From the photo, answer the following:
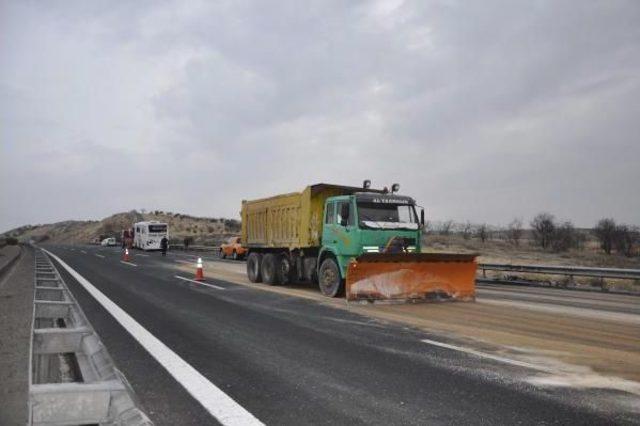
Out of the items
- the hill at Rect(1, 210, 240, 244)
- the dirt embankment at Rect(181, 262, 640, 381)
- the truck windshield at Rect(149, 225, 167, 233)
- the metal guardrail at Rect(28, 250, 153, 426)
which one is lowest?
the dirt embankment at Rect(181, 262, 640, 381)

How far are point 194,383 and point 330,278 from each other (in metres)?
8.69

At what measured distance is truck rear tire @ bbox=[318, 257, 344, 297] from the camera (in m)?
13.9

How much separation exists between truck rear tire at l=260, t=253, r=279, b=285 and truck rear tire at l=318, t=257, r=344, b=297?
3.29 m

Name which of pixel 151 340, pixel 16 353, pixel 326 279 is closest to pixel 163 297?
pixel 326 279

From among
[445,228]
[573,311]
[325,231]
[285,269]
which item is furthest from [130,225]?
[573,311]

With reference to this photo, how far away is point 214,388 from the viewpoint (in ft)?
18.2

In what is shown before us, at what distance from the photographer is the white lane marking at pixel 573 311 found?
429 inches

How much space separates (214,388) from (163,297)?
29.0ft

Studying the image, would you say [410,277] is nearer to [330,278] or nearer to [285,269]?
[330,278]

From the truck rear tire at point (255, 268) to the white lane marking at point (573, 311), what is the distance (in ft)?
26.2

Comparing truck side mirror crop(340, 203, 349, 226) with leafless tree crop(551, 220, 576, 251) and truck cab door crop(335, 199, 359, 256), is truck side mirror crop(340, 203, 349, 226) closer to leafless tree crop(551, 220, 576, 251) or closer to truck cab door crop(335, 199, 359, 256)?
truck cab door crop(335, 199, 359, 256)

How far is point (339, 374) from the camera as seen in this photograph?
20.0 feet

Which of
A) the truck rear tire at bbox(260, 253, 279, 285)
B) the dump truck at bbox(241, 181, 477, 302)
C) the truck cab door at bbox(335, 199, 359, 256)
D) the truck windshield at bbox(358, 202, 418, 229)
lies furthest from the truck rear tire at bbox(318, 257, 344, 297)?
the truck rear tire at bbox(260, 253, 279, 285)

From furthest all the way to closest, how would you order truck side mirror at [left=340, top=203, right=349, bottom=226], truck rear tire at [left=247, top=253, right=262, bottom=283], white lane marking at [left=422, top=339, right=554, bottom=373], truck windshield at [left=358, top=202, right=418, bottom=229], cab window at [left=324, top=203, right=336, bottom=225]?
truck rear tire at [left=247, top=253, right=262, bottom=283]
cab window at [left=324, top=203, right=336, bottom=225]
truck side mirror at [left=340, top=203, right=349, bottom=226]
truck windshield at [left=358, top=202, right=418, bottom=229]
white lane marking at [left=422, top=339, right=554, bottom=373]
